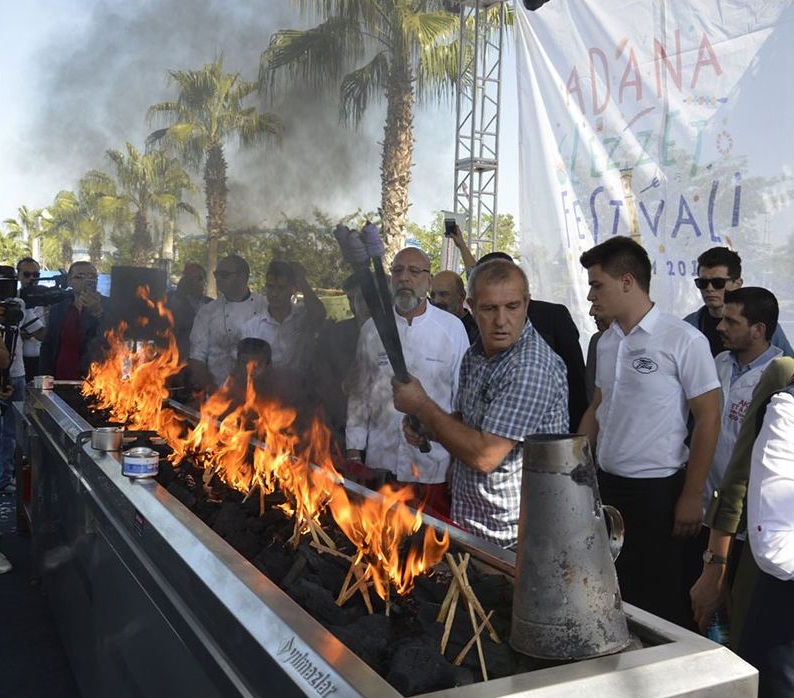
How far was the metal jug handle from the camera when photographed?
4.33 feet

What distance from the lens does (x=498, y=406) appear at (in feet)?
6.86

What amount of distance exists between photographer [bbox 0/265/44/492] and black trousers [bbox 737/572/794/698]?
4700mm

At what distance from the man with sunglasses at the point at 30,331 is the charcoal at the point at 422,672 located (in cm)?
681

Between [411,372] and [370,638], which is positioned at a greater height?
[411,372]

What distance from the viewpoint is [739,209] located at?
365 centimetres

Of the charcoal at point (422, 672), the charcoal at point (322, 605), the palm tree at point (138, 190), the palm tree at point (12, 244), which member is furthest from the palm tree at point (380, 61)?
the palm tree at point (12, 244)

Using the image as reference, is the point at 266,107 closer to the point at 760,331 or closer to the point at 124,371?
the point at 124,371

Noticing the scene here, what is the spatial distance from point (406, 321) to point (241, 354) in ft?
3.84

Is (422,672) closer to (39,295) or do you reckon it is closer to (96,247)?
(39,295)

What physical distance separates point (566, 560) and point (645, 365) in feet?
5.79

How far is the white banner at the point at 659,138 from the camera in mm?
3533

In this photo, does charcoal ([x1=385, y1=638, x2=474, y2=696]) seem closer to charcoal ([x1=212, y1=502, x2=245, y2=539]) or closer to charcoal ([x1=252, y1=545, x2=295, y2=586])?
charcoal ([x1=252, y1=545, x2=295, y2=586])

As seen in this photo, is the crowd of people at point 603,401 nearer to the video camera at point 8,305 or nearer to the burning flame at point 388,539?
the burning flame at point 388,539

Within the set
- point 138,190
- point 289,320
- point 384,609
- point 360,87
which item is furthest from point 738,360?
point 138,190
